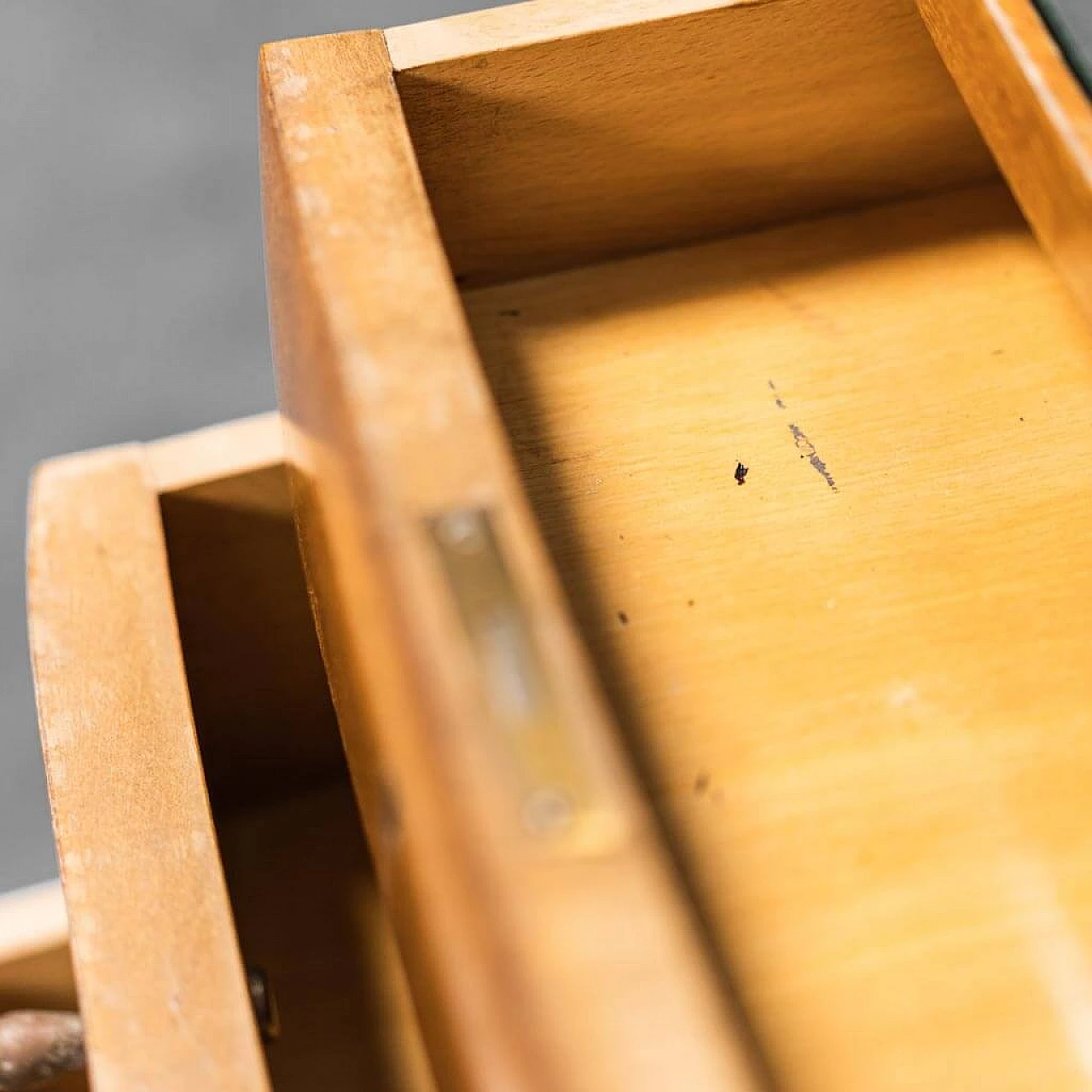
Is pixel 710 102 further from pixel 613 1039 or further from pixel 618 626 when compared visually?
pixel 613 1039

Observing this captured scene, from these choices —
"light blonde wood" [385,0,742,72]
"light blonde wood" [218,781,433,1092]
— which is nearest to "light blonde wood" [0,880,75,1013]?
"light blonde wood" [218,781,433,1092]

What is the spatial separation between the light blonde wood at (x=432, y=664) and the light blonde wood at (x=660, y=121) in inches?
2.1

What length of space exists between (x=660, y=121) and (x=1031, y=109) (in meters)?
0.16

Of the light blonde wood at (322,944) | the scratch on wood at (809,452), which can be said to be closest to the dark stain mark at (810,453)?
the scratch on wood at (809,452)

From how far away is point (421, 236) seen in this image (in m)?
0.44

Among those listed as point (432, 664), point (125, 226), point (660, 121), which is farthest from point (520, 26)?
point (125, 226)

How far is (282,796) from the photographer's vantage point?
0.80 m

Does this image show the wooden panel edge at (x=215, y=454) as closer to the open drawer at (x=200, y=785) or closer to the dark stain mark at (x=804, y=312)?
the open drawer at (x=200, y=785)

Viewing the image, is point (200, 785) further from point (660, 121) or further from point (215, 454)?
point (660, 121)

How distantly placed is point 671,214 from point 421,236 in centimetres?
23

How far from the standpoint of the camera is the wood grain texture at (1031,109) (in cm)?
50

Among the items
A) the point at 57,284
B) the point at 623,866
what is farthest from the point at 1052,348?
the point at 57,284

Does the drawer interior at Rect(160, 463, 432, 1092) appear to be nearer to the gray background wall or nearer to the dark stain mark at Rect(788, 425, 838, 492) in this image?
the dark stain mark at Rect(788, 425, 838, 492)

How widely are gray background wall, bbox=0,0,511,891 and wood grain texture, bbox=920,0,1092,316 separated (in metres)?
0.97
